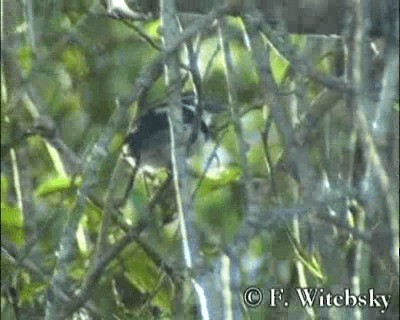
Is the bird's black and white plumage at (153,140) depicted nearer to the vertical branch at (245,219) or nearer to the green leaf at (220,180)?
the green leaf at (220,180)

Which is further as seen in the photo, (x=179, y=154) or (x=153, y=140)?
(x=153, y=140)

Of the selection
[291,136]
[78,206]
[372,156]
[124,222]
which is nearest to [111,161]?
[124,222]

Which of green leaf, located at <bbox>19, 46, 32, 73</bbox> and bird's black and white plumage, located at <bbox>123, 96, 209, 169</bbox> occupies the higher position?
green leaf, located at <bbox>19, 46, 32, 73</bbox>

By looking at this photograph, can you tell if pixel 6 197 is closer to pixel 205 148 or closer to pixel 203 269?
pixel 205 148

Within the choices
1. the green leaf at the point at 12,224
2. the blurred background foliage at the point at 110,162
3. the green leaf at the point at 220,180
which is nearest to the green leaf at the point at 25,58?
the blurred background foliage at the point at 110,162

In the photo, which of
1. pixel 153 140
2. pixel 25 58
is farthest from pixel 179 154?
pixel 25 58

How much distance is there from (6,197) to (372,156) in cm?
98

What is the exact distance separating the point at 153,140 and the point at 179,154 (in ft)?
1.65

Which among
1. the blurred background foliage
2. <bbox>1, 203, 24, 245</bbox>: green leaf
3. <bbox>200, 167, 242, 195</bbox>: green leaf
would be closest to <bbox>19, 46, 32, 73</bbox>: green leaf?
the blurred background foliage

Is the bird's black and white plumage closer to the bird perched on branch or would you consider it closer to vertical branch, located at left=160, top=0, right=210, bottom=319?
the bird perched on branch

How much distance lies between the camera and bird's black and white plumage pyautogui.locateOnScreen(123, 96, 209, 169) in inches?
56.2

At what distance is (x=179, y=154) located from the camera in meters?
1.03

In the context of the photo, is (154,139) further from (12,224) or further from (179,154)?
(179,154)

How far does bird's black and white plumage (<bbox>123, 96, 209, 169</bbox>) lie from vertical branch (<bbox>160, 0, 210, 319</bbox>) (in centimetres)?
32
